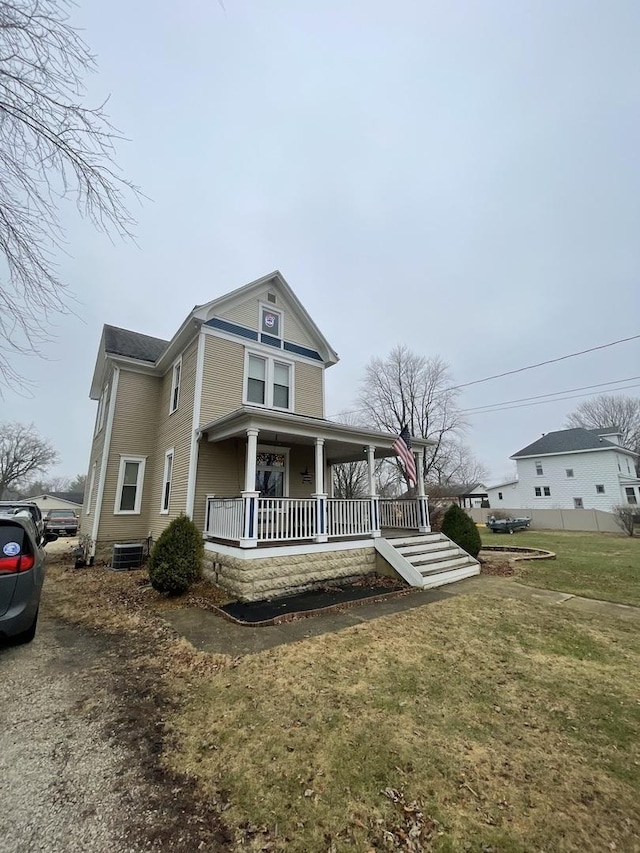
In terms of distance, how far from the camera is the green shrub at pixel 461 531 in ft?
34.4

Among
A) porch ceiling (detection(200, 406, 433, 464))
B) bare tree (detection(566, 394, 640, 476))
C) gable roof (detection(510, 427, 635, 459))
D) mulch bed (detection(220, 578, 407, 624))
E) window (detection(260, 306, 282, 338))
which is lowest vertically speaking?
mulch bed (detection(220, 578, 407, 624))

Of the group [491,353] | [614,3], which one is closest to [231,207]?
[614,3]

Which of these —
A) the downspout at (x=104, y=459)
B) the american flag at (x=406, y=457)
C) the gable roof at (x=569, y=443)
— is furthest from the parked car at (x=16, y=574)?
the gable roof at (x=569, y=443)

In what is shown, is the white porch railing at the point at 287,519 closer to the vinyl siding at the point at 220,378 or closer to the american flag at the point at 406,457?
the american flag at the point at 406,457

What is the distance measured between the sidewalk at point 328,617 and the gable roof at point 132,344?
9.75 m

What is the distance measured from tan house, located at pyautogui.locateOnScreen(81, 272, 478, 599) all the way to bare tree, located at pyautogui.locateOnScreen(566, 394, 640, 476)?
40.8 meters

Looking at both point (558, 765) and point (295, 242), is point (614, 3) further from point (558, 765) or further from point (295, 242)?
point (295, 242)

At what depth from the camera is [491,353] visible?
31.8 meters

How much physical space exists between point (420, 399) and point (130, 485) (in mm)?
22176

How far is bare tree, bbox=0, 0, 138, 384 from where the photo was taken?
9.39 feet

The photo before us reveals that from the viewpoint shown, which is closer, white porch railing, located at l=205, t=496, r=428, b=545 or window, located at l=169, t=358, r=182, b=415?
white porch railing, located at l=205, t=496, r=428, b=545

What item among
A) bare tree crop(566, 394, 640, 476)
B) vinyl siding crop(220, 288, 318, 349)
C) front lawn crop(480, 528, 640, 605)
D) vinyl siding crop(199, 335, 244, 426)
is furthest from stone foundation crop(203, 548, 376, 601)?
bare tree crop(566, 394, 640, 476)

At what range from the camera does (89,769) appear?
8.09ft

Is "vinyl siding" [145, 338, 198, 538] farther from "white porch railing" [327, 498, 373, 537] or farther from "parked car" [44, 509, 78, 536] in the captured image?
"parked car" [44, 509, 78, 536]
